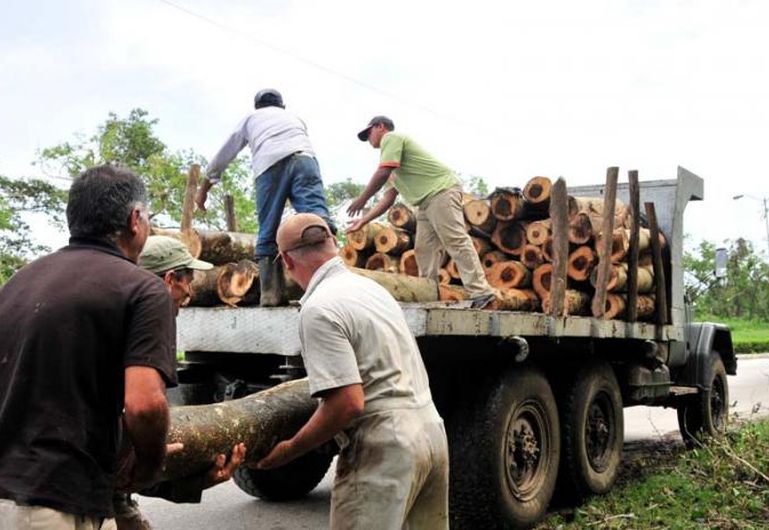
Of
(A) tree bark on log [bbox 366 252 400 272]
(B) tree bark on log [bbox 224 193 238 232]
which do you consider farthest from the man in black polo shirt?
(A) tree bark on log [bbox 366 252 400 272]

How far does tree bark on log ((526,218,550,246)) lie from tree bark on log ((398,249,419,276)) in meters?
0.98

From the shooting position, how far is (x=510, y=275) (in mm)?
7004

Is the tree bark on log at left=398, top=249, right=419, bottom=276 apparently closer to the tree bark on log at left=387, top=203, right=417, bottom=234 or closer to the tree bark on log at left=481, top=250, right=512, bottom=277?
the tree bark on log at left=387, top=203, right=417, bottom=234

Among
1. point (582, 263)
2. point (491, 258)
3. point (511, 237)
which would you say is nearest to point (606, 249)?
point (582, 263)

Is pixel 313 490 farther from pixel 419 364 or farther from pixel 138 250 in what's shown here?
pixel 138 250

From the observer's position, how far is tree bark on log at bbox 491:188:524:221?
704 centimetres

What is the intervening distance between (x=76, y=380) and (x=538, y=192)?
527 cm

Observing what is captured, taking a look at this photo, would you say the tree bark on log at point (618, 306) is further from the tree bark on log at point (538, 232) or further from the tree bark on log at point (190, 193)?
the tree bark on log at point (190, 193)

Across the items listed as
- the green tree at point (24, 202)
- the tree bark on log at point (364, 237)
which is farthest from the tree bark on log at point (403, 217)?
the green tree at point (24, 202)

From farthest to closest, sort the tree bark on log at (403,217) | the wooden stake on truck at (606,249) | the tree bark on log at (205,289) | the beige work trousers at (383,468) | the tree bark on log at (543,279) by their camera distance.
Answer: the tree bark on log at (403,217) → the tree bark on log at (543,279) → the wooden stake on truck at (606,249) → the tree bark on log at (205,289) → the beige work trousers at (383,468)

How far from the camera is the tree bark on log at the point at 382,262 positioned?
292 inches

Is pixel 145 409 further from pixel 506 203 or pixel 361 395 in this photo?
pixel 506 203

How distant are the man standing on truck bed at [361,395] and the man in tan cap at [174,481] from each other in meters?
0.20

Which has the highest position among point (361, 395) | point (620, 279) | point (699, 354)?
point (620, 279)
